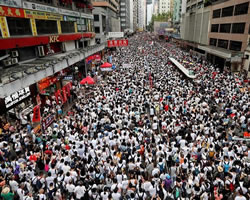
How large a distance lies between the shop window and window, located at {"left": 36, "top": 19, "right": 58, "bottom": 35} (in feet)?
6.78

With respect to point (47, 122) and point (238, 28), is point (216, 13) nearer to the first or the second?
point (238, 28)

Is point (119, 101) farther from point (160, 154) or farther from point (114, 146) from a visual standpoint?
point (160, 154)

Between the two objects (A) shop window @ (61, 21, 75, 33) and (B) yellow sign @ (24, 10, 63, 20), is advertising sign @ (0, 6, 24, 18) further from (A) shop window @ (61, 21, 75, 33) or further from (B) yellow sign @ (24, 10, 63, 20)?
(A) shop window @ (61, 21, 75, 33)

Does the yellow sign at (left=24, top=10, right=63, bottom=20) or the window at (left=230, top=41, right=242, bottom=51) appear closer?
the yellow sign at (left=24, top=10, right=63, bottom=20)

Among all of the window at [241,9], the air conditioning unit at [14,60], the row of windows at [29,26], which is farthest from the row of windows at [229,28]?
the air conditioning unit at [14,60]

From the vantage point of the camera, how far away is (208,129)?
10453mm

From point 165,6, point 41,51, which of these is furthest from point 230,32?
point 165,6

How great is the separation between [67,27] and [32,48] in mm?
7937

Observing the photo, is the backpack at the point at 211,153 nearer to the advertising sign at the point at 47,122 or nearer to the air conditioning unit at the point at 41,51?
the advertising sign at the point at 47,122

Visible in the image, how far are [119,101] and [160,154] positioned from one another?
734cm

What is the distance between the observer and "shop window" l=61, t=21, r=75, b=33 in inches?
946

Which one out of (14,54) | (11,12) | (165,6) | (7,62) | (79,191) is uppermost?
(165,6)

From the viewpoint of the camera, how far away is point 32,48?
1862 cm

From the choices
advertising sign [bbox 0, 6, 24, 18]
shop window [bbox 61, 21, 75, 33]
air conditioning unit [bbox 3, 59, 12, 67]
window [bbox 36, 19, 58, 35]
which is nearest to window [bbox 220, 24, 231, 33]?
shop window [bbox 61, 21, 75, 33]
